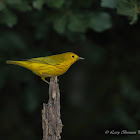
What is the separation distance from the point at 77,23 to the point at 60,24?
0.27 m

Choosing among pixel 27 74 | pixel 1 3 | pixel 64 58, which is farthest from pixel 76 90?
pixel 1 3

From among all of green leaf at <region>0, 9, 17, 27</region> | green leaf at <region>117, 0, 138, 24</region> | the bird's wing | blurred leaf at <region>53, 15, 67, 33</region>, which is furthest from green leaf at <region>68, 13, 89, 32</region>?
green leaf at <region>0, 9, 17, 27</region>

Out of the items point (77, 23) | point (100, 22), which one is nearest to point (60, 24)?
point (77, 23)

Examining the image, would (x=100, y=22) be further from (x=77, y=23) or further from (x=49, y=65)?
(x=49, y=65)

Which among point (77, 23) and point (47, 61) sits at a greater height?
point (77, 23)

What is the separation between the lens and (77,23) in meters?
5.76

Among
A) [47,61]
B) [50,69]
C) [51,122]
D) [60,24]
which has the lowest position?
[51,122]

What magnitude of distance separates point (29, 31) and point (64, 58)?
5.09 ft

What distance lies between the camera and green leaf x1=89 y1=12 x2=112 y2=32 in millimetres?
5871

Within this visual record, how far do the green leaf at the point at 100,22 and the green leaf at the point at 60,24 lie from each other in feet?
1.43

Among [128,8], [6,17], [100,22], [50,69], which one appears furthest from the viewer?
[100,22]

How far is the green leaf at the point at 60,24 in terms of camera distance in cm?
575

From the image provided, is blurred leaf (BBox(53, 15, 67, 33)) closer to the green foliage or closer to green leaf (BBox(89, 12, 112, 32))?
green leaf (BBox(89, 12, 112, 32))

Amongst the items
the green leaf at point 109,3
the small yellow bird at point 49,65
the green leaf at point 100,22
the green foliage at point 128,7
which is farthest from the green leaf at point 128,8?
the small yellow bird at point 49,65
